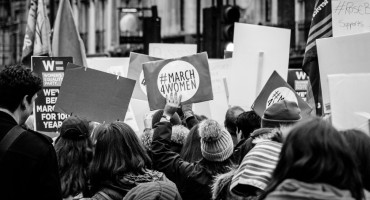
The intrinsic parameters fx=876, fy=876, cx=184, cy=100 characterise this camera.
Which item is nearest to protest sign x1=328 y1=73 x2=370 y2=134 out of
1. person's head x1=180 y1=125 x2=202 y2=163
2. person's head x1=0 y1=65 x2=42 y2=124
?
person's head x1=180 y1=125 x2=202 y2=163

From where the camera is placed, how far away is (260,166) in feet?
Result: 13.1

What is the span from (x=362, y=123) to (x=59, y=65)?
4767mm

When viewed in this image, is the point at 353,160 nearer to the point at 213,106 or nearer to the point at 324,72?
the point at 324,72

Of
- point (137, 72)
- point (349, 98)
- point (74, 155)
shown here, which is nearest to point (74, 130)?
point (74, 155)

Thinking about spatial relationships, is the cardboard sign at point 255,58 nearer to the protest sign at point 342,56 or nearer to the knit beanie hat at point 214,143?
the protest sign at point 342,56

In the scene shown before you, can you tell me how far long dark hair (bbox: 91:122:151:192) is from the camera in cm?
471

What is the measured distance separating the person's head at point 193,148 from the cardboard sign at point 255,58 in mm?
3100

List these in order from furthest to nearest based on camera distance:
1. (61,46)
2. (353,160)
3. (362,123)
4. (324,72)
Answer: (61,46)
(324,72)
(362,123)
(353,160)

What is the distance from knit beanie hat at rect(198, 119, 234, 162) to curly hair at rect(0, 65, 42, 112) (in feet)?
4.73

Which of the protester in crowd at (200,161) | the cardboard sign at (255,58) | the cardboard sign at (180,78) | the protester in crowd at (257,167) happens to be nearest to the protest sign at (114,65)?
the cardboard sign at (255,58)

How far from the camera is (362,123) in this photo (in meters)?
5.19

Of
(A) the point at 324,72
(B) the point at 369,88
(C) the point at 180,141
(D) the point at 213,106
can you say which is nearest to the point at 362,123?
(B) the point at 369,88

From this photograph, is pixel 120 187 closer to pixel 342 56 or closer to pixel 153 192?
pixel 153 192

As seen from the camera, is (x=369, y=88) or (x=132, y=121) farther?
(x=132, y=121)
